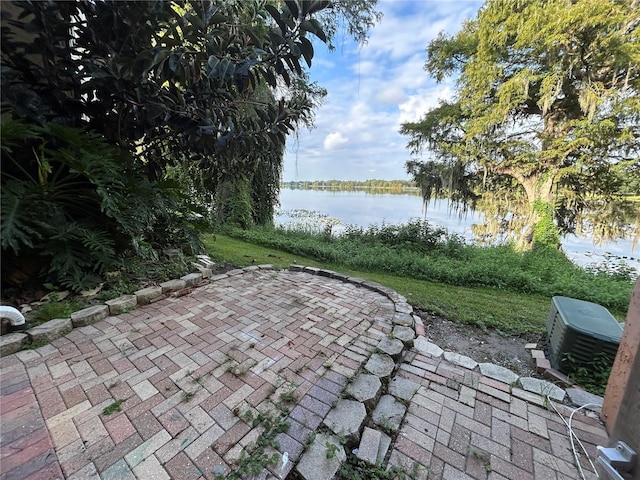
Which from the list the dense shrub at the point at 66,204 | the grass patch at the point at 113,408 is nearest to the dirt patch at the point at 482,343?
the grass patch at the point at 113,408

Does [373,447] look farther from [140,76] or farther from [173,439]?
[140,76]

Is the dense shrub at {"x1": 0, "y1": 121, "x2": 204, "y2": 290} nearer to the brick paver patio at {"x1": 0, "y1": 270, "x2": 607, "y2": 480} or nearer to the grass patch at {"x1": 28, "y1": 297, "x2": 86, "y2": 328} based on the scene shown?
the grass patch at {"x1": 28, "y1": 297, "x2": 86, "y2": 328}

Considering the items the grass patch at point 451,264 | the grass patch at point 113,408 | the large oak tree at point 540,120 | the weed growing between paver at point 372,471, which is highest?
the large oak tree at point 540,120

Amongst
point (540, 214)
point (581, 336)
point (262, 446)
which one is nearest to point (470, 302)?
point (581, 336)

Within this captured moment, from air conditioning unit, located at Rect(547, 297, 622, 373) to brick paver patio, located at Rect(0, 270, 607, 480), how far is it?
475mm

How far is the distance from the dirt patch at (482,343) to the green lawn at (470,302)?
0.11 metres

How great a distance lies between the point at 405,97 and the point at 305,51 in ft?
15.7

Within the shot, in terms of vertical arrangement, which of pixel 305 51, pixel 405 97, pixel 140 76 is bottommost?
pixel 140 76

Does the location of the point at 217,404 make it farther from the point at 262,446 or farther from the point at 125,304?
the point at 125,304

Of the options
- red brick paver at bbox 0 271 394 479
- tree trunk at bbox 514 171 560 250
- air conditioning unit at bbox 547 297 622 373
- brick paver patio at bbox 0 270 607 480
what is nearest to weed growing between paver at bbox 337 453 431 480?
brick paver patio at bbox 0 270 607 480

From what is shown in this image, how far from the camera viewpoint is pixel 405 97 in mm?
5816

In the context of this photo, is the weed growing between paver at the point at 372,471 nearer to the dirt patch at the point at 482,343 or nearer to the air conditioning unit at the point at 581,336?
the dirt patch at the point at 482,343

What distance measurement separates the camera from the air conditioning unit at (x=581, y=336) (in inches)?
69.0

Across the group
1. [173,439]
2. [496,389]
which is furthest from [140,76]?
[496,389]
